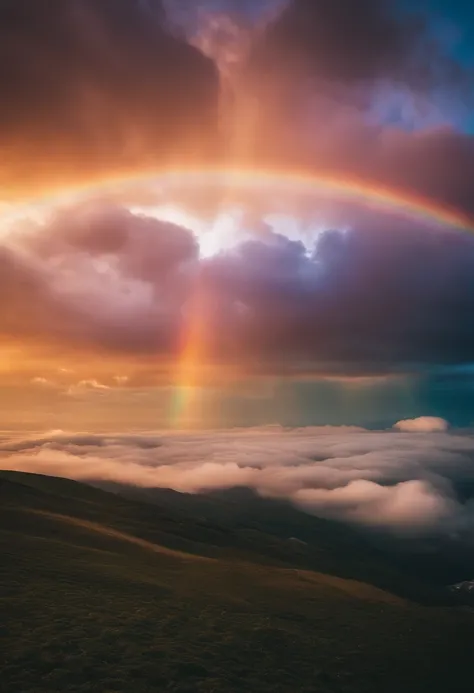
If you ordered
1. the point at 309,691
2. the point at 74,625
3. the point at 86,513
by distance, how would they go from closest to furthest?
1. the point at 309,691
2. the point at 74,625
3. the point at 86,513

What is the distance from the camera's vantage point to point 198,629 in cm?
5591

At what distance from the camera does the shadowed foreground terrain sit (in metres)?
42.6

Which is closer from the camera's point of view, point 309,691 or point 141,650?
point 309,691

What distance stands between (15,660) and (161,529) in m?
120

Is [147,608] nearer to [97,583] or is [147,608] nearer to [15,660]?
[97,583]

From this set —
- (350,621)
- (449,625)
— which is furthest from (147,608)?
(449,625)

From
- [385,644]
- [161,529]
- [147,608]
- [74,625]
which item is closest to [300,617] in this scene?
[385,644]

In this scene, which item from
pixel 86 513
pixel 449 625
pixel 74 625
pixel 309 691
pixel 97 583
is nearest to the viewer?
pixel 309 691

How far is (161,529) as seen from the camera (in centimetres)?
15675

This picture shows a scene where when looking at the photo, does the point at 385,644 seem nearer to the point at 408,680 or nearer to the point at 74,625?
the point at 408,680

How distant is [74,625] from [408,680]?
30.7 metres

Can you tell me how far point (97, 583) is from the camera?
221 feet

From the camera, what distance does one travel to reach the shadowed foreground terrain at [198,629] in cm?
4259

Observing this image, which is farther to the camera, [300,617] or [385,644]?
[300,617]
